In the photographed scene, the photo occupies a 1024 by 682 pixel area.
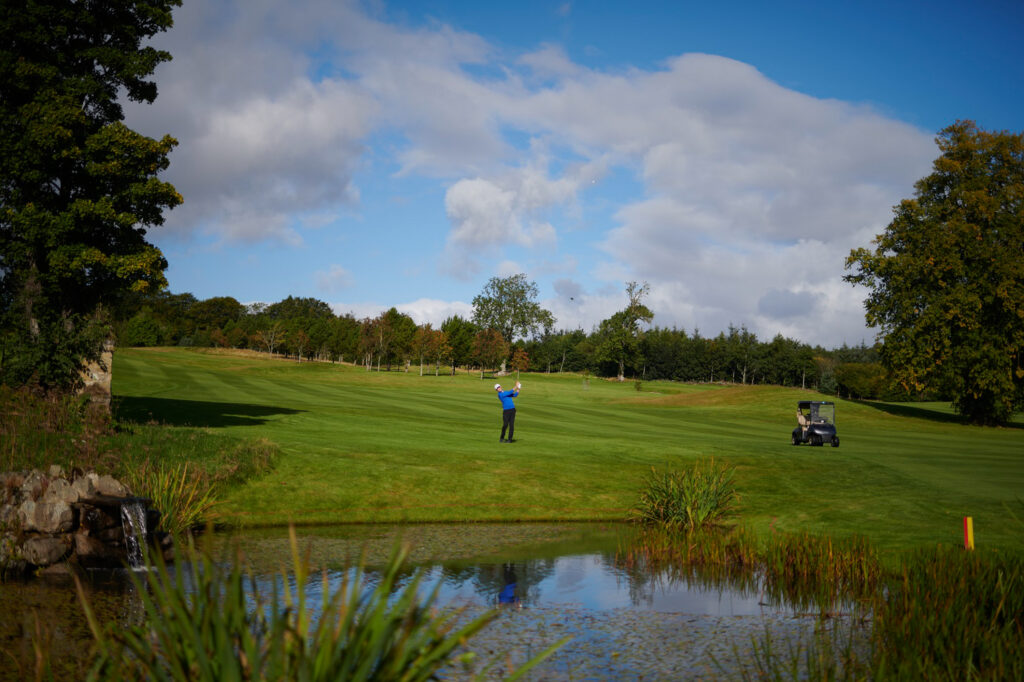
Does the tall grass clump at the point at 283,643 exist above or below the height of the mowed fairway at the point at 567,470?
above

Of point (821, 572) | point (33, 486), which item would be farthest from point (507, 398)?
point (821, 572)

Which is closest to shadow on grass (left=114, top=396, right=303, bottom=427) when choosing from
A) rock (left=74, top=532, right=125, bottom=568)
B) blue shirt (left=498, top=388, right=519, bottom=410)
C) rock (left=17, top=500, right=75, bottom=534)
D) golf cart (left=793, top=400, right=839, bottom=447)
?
blue shirt (left=498, top=388, right=519, bottom=410)

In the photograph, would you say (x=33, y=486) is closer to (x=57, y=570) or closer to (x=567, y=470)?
(x=57, y=570)

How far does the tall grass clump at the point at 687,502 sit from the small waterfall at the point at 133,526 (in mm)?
10225

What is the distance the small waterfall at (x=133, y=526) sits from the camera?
13.8 m

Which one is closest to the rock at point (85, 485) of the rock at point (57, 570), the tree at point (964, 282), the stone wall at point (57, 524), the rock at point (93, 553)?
the stone wall at point (57, 524)

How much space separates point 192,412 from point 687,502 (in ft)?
74.9

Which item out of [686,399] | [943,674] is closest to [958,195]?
[686,399]

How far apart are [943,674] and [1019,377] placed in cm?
5706

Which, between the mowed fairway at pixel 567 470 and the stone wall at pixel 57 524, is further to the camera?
the mowed fairway at pixel 567 470

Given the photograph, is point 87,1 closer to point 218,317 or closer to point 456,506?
point 456,506

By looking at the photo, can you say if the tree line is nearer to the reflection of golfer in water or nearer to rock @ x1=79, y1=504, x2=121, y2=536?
rock @ x1=79, y1=504, x2=121, y2=536

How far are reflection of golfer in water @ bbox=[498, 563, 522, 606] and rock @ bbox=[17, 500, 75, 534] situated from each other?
7692mm

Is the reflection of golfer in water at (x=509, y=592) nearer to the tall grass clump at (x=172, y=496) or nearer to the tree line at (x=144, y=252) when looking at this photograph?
the tall grass clump at (x=172, y=496)
